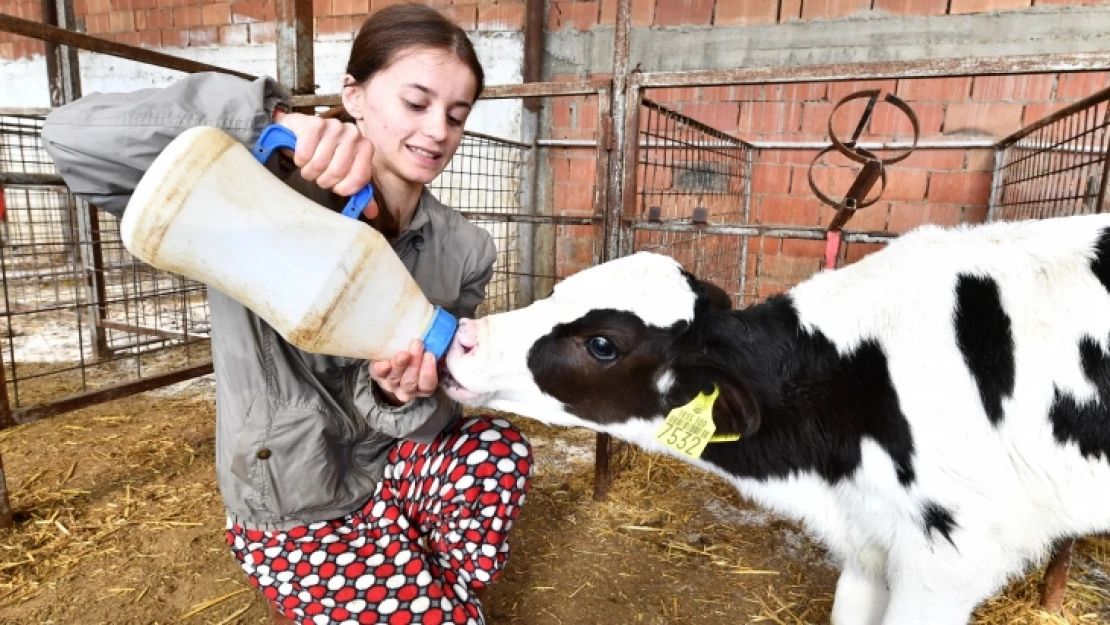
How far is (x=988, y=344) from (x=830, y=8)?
4.01 meters

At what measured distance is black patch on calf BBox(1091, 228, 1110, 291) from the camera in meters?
1.64

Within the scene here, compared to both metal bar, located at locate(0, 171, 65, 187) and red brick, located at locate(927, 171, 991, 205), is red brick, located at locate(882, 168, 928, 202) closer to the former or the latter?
red brick, located at locate(927, 171, 991, 205)

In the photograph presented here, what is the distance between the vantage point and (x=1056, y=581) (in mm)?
2262

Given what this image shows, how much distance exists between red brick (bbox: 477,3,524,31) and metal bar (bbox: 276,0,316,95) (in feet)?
9.17

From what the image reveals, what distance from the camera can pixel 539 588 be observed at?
90.2 inches

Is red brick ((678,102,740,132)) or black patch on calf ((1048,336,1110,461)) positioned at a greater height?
red brick ((678,102,740,132))

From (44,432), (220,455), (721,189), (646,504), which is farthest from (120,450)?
(721,189)

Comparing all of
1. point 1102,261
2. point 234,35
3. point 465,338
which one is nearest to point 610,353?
point 465,338

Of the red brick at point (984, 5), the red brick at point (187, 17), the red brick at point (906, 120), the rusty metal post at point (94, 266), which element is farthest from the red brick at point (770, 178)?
the red brick at point (187, 17)

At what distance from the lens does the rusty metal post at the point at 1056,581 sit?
2217 millimetres

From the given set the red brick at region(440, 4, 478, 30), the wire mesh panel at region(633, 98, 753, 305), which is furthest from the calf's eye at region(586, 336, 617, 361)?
the red brick at region(440, 4, 478, 30)

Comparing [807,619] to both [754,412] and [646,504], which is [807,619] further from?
[754,412]

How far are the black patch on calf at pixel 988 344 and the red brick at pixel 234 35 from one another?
284 inches

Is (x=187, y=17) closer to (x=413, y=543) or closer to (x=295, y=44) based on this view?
(x=295, y=44)
